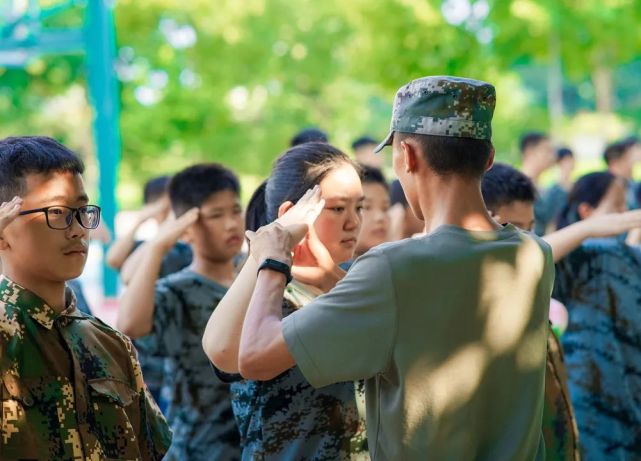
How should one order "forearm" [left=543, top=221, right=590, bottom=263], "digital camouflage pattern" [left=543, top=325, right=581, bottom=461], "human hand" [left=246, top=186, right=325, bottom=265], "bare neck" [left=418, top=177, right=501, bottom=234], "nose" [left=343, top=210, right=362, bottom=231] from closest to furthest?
"bare neck" [left=418, top=177, right=501, bottom=234], "human hand" [left=246, top=186, right=325, bottom=265], "nose" [left=343, top=210, right=362, bottom=231], "digital camouflage pattern" [left=543, top=325, right=581, bottom=461], "forearm" [left=543, top=221, right=590, bottom=263]

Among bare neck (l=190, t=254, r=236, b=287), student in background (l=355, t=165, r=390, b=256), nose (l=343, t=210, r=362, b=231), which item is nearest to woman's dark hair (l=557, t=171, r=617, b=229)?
student in background (l=355, t=165, r=390, b=256)

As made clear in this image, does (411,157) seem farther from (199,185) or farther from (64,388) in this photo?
(199,185)

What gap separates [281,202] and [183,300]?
4.78ft

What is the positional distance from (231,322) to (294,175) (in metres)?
0.78

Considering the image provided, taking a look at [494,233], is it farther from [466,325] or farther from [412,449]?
[412,449]

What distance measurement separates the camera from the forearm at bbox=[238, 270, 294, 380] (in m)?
2.59

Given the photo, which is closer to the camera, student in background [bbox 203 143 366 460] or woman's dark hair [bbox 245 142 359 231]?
student in background [bbox 203 143 366 460]

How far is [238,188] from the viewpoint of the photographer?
5.42 m

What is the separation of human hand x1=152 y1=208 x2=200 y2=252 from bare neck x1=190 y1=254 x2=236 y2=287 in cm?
14

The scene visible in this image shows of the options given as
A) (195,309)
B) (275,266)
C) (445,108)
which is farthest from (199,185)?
(445,108)

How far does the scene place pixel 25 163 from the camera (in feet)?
10.1

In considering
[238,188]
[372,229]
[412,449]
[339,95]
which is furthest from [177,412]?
[339,95]

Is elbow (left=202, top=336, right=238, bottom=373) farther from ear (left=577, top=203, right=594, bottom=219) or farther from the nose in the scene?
ear (left=577, top=203, right=594, bottom=219)

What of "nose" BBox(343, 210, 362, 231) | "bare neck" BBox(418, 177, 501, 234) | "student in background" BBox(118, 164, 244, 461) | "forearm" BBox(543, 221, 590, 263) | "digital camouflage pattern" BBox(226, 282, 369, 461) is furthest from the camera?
"student in background" BBox(118, 164, 244, 461)
